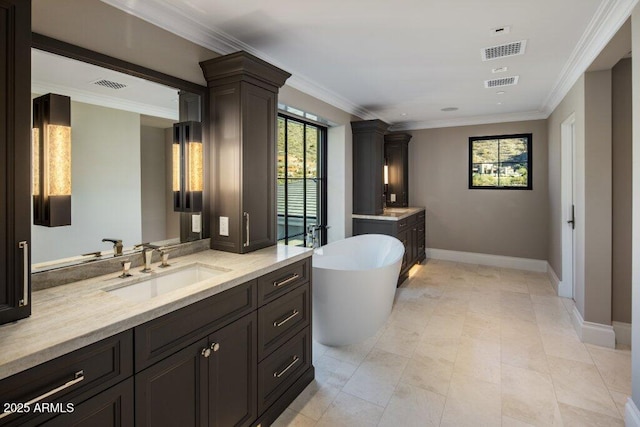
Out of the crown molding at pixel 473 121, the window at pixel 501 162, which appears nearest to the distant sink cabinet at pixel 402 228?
the window at pixel 501 162

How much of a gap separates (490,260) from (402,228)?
2.13 metres

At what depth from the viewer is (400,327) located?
11.0 feet

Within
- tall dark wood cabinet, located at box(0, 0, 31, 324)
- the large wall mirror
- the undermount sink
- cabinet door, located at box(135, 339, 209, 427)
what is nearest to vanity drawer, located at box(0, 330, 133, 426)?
cabinet door, located at box(135, 339, 209, 427)

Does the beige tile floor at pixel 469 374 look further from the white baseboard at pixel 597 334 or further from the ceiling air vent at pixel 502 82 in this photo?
the ceiling air vent at pixel 502 82

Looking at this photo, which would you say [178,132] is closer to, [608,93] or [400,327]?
[400,327]

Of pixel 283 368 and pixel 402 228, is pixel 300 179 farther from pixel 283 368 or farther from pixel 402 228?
pixel 283 368

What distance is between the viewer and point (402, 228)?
4.81m

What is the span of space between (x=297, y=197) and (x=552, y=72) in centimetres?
304

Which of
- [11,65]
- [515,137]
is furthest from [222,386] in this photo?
[515,137]

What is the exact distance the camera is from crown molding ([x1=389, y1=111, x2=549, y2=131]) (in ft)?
17.5

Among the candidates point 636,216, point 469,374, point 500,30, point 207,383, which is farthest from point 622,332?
point 207,383

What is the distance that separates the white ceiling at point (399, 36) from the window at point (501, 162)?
1484 mm

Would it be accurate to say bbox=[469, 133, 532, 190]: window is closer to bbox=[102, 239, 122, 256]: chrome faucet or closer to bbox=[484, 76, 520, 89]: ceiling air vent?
bbox=[484, 76, 520, 89]: ceiling air vent

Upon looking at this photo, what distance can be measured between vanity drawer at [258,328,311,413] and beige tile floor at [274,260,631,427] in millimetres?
157
